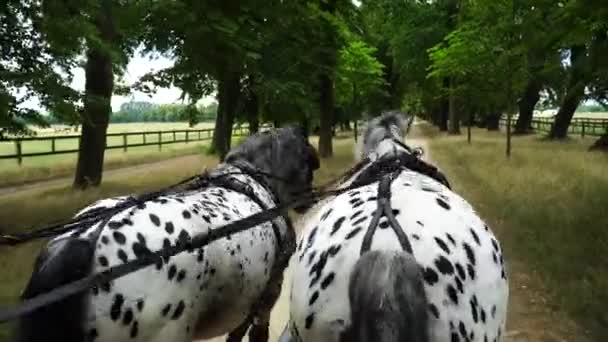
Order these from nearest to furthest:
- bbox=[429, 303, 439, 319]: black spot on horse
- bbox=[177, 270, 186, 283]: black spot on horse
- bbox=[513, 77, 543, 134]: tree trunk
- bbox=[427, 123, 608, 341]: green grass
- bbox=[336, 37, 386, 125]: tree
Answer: bbox=[429, 303, 439, 319]: black spot on horse → bbox=[177, 270, 186, 283]: black spot on horse → bbox=[427, 123, 608, 341]: green grass → bbox=[336, 37, 386, 125]: tree → bbox=[513, 77, 543, 134]: tree trunk

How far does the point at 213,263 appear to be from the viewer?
12.5ft

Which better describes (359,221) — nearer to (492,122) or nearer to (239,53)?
(239,53)

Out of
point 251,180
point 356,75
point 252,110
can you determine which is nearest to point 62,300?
point 251,180

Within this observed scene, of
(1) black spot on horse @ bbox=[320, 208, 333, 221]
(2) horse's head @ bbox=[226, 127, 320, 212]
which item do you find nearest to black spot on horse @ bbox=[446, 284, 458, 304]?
(1) black spot on horse @ bbox=[320, 208, 333, 221]

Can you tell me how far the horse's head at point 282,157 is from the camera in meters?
6.42

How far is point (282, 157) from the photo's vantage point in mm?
6602

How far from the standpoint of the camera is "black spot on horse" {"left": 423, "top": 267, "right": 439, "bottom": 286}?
263 cm

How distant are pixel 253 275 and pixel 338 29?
18.5m

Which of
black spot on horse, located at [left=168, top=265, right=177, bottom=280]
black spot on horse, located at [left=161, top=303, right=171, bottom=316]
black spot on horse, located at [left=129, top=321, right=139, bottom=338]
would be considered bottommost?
black spot on horse, located at [left=129, top=321, right=139, bottom=338]

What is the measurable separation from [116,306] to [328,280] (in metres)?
1.23

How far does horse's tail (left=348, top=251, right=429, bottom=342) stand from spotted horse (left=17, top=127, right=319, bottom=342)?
3.40 feet

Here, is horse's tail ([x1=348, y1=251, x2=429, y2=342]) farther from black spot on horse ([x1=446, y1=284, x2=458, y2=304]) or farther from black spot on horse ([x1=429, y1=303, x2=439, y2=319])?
black spot on horse ([x1=446, y1=284, x2=458, y2=304])

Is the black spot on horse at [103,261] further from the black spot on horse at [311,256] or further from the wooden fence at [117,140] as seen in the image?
the wooden fence at [117,140]

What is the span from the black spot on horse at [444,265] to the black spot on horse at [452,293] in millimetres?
71
